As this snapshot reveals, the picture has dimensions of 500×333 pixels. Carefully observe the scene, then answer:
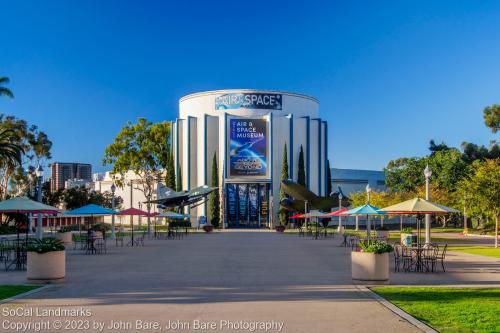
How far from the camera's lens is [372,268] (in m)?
14.6

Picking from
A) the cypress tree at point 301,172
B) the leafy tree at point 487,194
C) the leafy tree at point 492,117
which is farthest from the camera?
the cypress tree at point 301,172

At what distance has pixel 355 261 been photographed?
15.0 meters

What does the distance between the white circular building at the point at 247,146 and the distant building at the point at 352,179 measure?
691 inches

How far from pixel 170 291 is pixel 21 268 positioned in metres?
7.62

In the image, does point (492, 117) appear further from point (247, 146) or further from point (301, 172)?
point (247, 146)

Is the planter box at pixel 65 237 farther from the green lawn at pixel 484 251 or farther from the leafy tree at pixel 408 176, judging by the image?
the leafy tree at pixel 408 176

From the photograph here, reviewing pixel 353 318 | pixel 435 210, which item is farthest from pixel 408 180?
pixel 353 318

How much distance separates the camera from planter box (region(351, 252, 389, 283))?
48.0ft

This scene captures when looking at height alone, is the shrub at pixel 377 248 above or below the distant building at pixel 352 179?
below

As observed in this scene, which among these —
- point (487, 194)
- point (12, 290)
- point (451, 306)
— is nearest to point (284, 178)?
point (487, 194)

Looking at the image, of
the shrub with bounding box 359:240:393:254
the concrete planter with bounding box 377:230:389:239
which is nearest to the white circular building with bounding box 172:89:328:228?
the concrete planter with bounding box 377:230:389:239

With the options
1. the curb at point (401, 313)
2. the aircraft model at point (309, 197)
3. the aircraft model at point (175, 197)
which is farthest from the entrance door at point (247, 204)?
the curb at point (401, 313)

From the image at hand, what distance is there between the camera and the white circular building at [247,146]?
233 feet

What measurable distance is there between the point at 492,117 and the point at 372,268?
175ft
